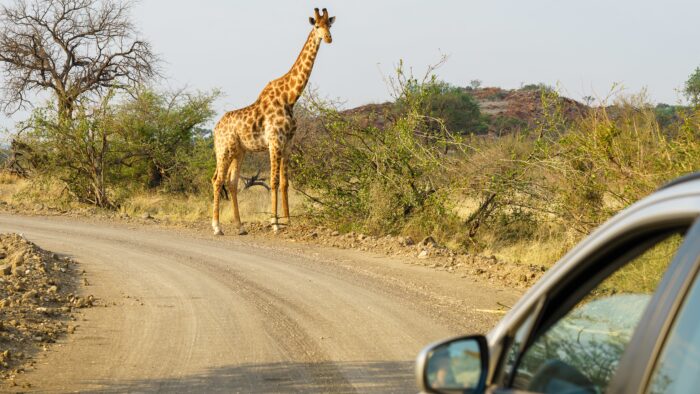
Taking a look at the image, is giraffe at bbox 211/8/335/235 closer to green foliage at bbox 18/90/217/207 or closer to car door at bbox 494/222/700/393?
green foliage at bbox 18/90/217/207

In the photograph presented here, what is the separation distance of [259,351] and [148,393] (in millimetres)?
1352

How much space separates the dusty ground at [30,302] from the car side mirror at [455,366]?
4.85m

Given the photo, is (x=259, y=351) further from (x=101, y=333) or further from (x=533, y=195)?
→ (x=533, y=195)

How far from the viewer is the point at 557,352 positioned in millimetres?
2393

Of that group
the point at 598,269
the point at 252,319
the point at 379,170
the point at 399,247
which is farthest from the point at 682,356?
the point at 379,170

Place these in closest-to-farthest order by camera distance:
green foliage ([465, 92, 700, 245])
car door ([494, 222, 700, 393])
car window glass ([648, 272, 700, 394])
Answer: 1. car window glass ([648, 272, 700, 394])
2. car door ([494, 222, 700, 393])
3. green foliage ([465, 92, 700, 245])

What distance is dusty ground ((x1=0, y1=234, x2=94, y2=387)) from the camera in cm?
736

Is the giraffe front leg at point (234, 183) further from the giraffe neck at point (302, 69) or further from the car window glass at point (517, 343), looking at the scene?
the car window glass at point (517, 343)

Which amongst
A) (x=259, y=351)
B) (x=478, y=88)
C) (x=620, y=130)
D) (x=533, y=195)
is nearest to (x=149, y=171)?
(x=533, y=195)

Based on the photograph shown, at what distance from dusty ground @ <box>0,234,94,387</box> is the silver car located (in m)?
4.87

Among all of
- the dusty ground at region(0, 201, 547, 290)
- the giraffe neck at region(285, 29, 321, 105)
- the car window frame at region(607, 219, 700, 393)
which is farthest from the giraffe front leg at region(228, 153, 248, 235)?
the car window frame at region(607, 219, 700, 393)

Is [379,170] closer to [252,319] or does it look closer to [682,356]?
[252,319]

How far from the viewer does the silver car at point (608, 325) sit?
6.03 ft

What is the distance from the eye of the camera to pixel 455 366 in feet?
7.84
